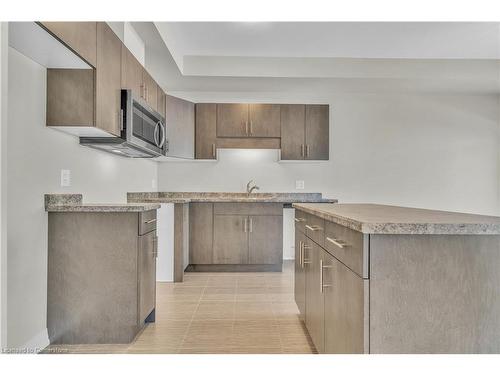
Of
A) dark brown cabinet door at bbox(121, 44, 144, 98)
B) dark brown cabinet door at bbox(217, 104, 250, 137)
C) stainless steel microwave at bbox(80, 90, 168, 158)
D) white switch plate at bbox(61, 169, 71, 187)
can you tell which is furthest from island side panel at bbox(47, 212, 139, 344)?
dark brown cabinet door at bbox(217, 104, 250, 137)

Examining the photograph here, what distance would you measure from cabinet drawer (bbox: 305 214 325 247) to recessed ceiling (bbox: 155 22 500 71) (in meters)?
2.03

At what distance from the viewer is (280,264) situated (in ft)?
13.1

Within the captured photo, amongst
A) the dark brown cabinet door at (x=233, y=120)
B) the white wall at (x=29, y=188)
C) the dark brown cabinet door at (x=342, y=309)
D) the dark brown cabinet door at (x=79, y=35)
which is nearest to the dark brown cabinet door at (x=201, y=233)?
the dark brown cabinet door at (x=233, y=120)

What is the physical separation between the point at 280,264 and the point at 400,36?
9.14ft

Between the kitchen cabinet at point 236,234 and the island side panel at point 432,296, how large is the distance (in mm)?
2867

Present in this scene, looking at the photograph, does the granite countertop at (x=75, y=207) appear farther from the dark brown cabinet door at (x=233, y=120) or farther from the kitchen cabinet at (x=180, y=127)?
the dark brown cabinet door at (x=233, y=120)

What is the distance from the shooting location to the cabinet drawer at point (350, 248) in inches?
Result: 44.2

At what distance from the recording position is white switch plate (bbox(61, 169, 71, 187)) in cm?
218

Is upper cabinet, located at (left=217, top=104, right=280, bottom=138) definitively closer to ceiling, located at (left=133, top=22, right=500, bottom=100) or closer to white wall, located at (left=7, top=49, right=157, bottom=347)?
ceiling, located at (left=133, top=22, right=500, bottom=100)

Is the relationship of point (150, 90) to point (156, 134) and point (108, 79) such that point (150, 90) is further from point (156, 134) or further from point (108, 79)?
point (108, 79)

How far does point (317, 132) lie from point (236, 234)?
1.72 m

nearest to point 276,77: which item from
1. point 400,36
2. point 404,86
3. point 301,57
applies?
point 301,57

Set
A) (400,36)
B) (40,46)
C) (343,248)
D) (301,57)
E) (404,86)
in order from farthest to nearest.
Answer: (404,86) → (301,57) → (400,36) → (40,46) → (343,248)
